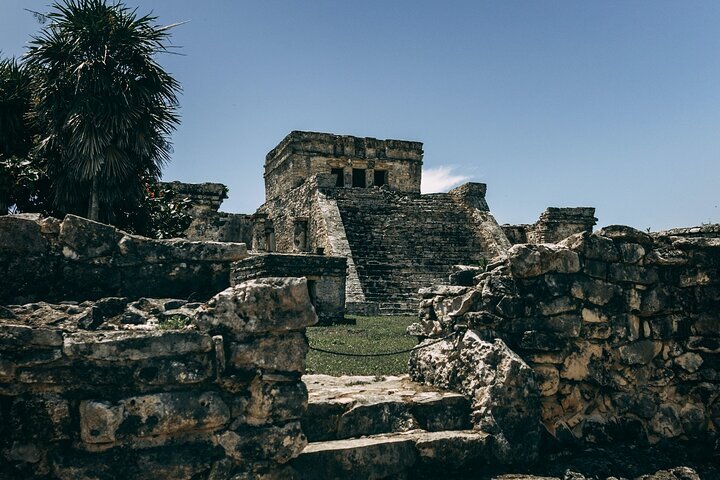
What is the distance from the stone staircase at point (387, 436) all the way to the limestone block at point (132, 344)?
98cm

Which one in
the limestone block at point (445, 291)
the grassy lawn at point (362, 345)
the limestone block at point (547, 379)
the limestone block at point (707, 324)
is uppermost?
the limestone block at point (445, 291)

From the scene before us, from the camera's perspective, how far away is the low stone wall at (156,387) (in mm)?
2932

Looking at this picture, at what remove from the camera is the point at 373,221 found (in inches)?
803

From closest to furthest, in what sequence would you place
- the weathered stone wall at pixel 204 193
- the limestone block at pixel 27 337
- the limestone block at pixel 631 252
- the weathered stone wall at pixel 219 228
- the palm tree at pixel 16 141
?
the limestone block at pixel 27 337 < the limestone block at pixel 631 252 < the palm tree at pixel 16 141 < the weathered stone wall at pixel 219 228 < the weathered stone wall at pixel 204 193

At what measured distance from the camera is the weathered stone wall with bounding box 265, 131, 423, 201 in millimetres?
27000

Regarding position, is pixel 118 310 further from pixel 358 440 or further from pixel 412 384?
pixel 412 384

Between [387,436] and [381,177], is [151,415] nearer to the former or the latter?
[387,436]

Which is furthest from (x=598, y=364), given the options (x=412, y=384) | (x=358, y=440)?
(x=358, y=440)

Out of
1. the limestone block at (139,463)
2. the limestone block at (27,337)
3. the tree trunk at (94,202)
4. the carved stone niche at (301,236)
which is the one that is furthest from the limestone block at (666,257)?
the carved stone niche at (301,236)

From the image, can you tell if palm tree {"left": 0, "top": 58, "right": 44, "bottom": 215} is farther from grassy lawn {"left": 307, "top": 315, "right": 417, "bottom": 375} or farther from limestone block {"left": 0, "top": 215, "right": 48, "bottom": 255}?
limestone block {"left": 0, "top": 215, "right": 48, "bottom": 255}

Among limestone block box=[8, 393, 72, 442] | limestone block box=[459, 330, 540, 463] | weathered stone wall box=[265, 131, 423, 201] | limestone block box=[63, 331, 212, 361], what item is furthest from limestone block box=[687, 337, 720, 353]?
weathered stone wall box=[265, 131, 423, 201]

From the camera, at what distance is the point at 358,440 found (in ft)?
12.8

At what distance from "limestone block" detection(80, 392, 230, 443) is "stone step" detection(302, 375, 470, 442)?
858 millimetres

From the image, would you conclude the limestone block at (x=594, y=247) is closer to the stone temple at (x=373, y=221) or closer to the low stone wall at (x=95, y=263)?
the low stone wall at (x=95, y=263)
